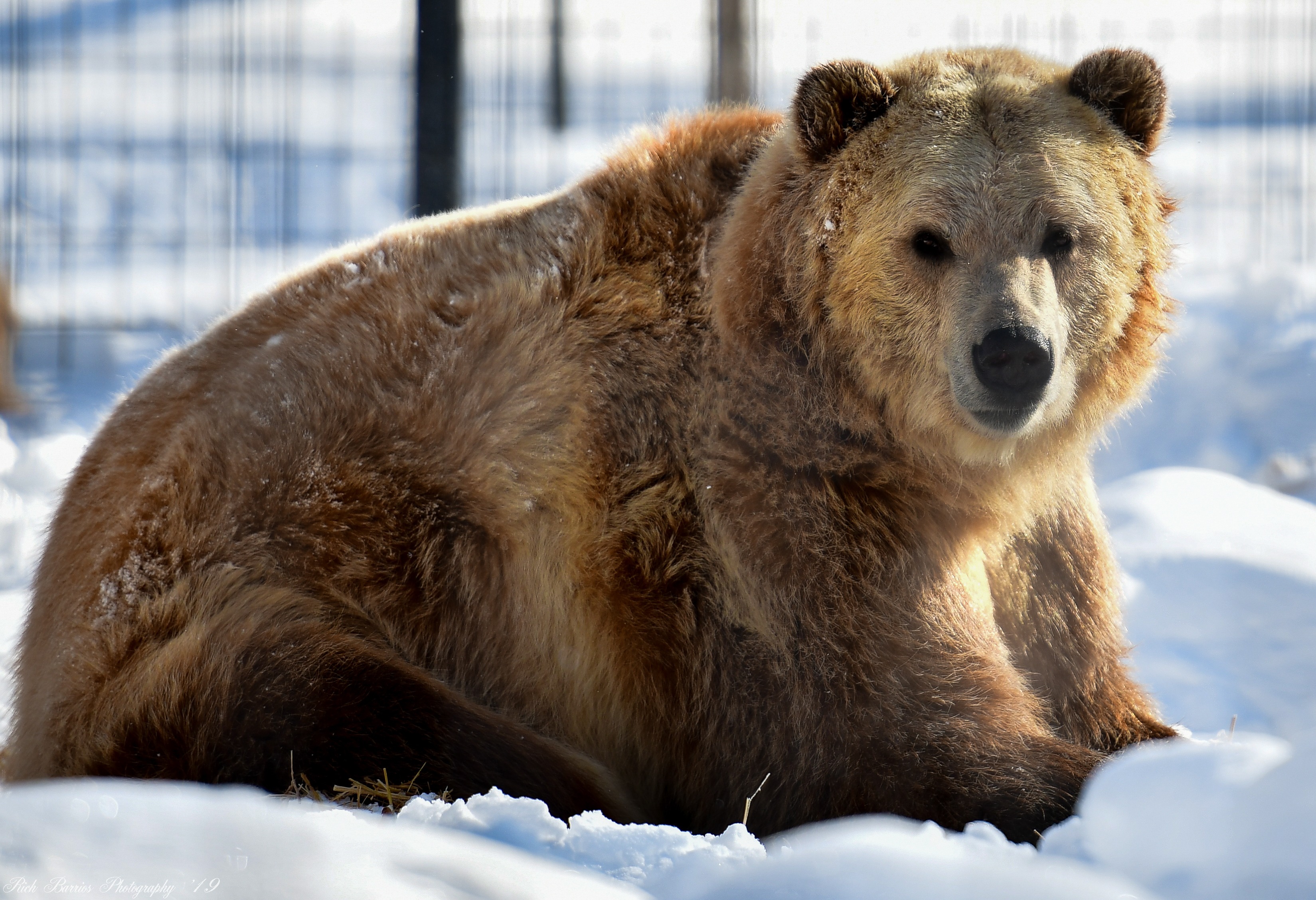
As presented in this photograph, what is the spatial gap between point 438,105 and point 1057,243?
3891 millimetres

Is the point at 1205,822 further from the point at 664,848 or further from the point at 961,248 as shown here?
the point at 961,248

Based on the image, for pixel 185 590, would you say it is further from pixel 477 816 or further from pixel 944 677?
pixel 944 677

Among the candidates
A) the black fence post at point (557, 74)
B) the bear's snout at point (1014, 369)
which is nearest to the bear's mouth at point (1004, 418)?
the bear's snout at point (1014, 369)

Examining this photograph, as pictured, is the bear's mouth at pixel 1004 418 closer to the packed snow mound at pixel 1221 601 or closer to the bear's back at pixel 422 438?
the bear's back at pixel 422 438

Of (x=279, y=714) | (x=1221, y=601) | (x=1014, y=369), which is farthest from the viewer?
(x=1221, y=601)

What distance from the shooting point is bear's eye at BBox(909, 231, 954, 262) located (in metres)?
2.61

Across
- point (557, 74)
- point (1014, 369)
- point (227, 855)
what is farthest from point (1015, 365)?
point (557, 74)

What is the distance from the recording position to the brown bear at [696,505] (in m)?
2.45

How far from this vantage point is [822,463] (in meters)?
2.62

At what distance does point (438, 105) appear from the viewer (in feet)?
18.5

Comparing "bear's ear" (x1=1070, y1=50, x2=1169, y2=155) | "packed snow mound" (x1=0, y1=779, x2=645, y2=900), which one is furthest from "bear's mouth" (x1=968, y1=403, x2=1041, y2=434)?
"packed snow mound" (x1=0, y1=779, x2=645, y2=900)

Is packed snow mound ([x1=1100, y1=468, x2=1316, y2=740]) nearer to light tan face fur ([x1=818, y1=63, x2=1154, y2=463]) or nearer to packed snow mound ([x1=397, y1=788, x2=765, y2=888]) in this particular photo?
light tan face fur ([x1=818, y1=63, x2=1154, y2=463])

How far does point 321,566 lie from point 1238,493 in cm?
453

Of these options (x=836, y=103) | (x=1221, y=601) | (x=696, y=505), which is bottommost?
(x=1221, y=601)
